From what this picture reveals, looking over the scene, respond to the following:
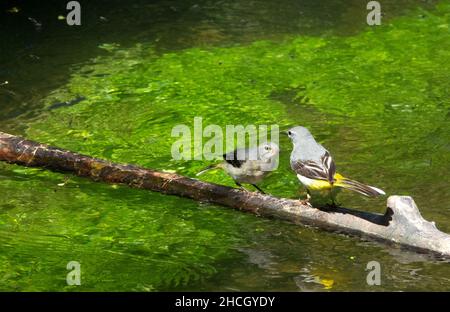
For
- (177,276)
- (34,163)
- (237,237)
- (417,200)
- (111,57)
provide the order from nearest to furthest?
(177,276)
(237,237)
(417,200)
(34,163)
(111,57)

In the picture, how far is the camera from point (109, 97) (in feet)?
37.5

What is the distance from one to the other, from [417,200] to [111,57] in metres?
5.74

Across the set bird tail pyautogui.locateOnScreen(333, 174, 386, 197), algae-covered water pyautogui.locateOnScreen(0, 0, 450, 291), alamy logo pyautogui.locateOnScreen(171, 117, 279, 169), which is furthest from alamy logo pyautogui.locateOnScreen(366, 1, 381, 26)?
bird tail pyautogui.locateOnScreen(333, 174, 386, 197)

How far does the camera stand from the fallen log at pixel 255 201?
690cm

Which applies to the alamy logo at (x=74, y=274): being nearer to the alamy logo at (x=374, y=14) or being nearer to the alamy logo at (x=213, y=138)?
the alamy logo at (x=213, y=138)

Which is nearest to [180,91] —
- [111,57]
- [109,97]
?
[109,97]

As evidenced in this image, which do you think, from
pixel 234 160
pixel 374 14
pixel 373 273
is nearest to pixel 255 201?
pixel 234 160

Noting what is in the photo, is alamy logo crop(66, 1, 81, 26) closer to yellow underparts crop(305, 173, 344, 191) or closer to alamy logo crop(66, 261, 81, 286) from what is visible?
alamy logo crop(66, 261, 81, 286)

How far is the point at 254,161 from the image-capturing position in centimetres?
792

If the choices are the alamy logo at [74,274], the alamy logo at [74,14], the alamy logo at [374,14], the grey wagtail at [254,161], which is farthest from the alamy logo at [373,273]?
the alamy logo at [74,14]

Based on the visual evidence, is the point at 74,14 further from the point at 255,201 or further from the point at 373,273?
the point at 373,273

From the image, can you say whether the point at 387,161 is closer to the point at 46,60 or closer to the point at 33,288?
the point at 33,288

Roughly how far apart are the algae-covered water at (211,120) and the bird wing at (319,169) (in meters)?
0.57
